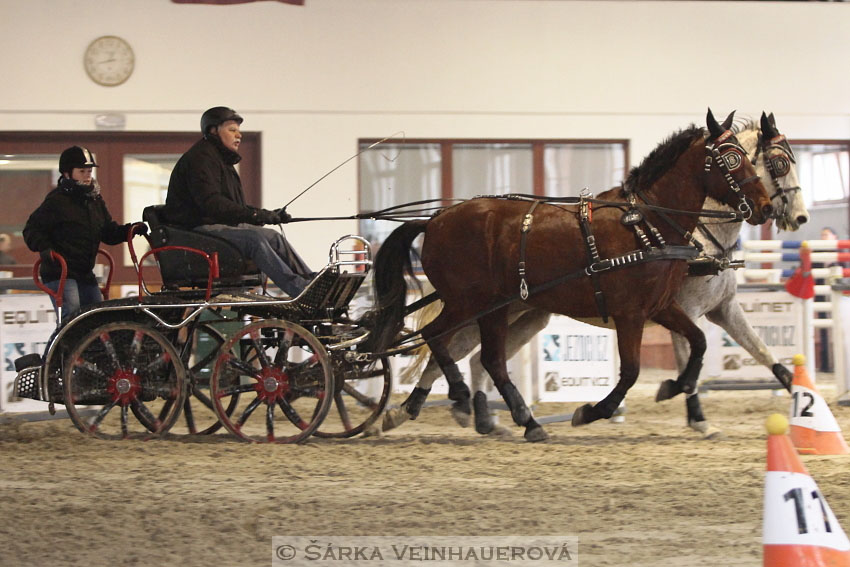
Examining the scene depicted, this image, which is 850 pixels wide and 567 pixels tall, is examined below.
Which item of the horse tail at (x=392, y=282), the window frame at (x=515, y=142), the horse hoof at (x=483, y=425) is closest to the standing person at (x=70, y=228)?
the horse tail at (x=392, y=282)

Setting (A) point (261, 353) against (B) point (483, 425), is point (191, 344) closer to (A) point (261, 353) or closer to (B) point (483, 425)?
(A) point (261, 353)

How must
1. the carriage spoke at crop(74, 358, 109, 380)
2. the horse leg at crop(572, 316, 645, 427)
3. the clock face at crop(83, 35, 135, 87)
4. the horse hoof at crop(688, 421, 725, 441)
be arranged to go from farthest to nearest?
the clock face at crop(83, 35, 135, 87)
the horse hoof at crop(688, 421, 725, 441)
the carriage spoke at crop(74, 358, 109, 380)
the horse leg at crop(572, 316, 645, 427)

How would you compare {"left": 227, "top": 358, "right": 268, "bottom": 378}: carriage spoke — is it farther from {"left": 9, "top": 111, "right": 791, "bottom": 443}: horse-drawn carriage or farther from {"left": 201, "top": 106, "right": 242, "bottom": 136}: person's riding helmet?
{"left": 201, "top": 106, "right": 242, "bottom": 136}: person's riding helmet

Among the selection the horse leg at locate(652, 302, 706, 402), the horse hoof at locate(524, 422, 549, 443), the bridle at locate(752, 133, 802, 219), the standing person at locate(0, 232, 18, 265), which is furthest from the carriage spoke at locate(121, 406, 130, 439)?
the standing person at locate(0, 232, 18, 265)

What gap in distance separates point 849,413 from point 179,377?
498cm

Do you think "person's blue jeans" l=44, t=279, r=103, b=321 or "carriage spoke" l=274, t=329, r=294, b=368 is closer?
"carriage spoke" l=274, t=329, r=294, b=368

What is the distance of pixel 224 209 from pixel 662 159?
2662mm

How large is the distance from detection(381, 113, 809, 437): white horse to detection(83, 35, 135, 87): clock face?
5534 millimetres

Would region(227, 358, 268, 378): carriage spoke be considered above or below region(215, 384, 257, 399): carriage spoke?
above

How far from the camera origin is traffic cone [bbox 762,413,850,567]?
3.46m

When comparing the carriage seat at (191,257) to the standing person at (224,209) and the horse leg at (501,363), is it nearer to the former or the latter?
the standing person at (224,209)

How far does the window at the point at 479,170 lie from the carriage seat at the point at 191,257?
5.04 m

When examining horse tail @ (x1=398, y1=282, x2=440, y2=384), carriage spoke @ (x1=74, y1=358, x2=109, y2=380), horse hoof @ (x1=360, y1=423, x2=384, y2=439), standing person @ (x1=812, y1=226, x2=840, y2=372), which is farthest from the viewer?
standing person @ (x1=812, y1=226, x2=840, y2=372)

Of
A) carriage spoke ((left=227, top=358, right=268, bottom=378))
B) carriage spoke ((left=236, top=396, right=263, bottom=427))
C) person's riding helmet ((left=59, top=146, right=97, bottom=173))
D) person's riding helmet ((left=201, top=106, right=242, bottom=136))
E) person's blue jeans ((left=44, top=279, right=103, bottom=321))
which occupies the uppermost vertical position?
person's riding helmet ((left=201, top=106, right=242, bottom=136))
